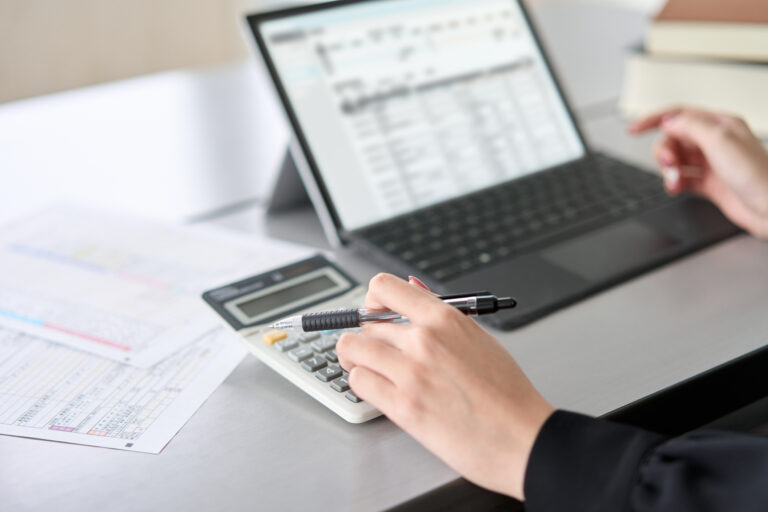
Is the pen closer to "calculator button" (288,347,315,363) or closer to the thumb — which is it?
"calculator button" (288,347,315,363)

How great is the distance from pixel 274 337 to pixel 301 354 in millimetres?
37

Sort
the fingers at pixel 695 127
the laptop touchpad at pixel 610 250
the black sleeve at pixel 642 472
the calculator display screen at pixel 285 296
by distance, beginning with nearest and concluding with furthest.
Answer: the black sleeve at pixel 642 472 → the calculator display screen at pixel 285 296 → the laptop touchpad at pixel 610 250 → the fingers at pixel 695 127

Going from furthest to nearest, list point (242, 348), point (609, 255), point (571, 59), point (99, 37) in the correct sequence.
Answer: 1. point (99, 37)
2. point (571, 59)
3. point (609, 255)
4. point (242, 348)

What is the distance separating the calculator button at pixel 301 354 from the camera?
28.0 inches

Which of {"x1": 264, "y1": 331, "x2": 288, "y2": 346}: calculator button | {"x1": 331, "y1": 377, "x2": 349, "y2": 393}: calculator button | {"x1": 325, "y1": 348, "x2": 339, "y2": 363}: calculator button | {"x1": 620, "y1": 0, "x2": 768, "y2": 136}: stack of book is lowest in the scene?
{"x1": 331, "y1": 377, "x2": 349, "y2": 393}: calculator button

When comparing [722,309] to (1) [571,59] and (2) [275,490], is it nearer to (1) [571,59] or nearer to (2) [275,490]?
(2) [275,490]

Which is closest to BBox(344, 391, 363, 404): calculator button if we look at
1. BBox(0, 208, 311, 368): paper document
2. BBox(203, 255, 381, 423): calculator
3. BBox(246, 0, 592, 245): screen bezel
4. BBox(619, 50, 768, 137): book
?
BBox(203, 255, 381, 423): calculator

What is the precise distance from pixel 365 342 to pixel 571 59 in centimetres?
114

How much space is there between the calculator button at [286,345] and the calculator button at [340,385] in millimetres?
67

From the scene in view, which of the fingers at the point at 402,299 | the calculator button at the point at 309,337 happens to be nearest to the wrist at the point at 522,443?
the fingers at the point at 402,299

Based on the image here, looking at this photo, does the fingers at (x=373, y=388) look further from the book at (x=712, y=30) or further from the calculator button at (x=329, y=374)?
the book at (x=712, y=30)

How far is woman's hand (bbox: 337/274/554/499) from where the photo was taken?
23.3 inches

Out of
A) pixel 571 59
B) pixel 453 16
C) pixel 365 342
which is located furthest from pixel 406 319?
pixel 571 59

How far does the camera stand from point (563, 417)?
1.99 ft
